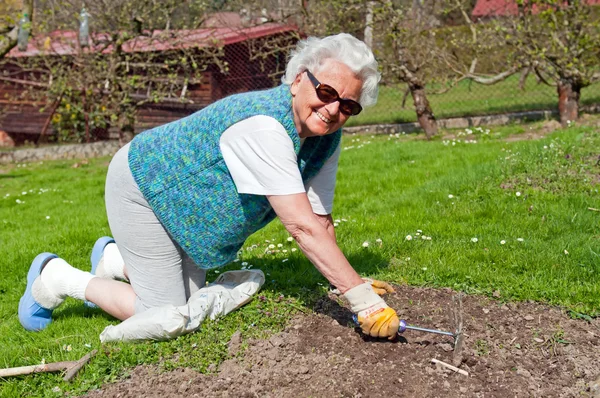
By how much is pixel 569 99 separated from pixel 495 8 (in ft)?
6.81

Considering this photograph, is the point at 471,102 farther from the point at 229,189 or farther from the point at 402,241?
the point at 229,189

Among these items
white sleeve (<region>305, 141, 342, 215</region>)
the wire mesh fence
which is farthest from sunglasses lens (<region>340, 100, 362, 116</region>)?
the wire mesh fence

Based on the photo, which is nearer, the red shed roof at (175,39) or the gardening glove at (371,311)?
the gardening glove at (371,311)

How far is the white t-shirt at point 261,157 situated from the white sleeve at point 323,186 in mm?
672

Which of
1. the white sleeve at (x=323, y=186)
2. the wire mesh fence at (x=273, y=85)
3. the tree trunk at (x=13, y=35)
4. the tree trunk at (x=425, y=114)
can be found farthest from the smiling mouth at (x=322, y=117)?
the wire mesh fence at (x=273, y=85)

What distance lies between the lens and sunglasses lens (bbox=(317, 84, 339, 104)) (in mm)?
2549

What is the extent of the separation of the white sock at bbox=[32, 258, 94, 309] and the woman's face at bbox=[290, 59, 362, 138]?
4.78 ft

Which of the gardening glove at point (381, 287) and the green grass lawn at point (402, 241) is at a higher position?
the gardening glove at point (381, 287)

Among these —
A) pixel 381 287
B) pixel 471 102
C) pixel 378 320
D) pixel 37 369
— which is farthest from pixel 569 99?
pixel 37 369

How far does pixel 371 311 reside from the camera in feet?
8.58

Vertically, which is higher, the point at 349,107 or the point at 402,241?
the point at 349,107

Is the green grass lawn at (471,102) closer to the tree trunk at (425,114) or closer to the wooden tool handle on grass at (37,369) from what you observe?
the tree trunk at (425,114)

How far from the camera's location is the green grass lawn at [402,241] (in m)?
3.05

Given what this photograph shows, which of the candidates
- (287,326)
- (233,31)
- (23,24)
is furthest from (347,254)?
(233,31)
